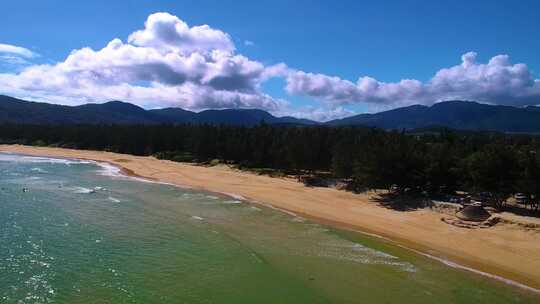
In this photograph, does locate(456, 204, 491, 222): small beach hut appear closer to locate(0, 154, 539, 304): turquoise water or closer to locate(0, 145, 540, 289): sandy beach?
locate(0, 145, 540, 289): sandy beach

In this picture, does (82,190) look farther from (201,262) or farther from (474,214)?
(474,214)

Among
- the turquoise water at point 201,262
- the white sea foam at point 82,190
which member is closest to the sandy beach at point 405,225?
the turquoise water at point 201,262

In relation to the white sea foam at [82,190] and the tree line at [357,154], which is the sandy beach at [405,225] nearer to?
the tree line at [357,154]

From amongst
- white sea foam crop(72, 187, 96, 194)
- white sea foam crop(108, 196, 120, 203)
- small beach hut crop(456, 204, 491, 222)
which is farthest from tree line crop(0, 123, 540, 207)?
white sea foam crop(72, 187, 96, 194)

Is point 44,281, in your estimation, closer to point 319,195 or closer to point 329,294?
point 329,294

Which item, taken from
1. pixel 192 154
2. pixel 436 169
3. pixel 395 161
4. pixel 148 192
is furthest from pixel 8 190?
pixel 192 154
